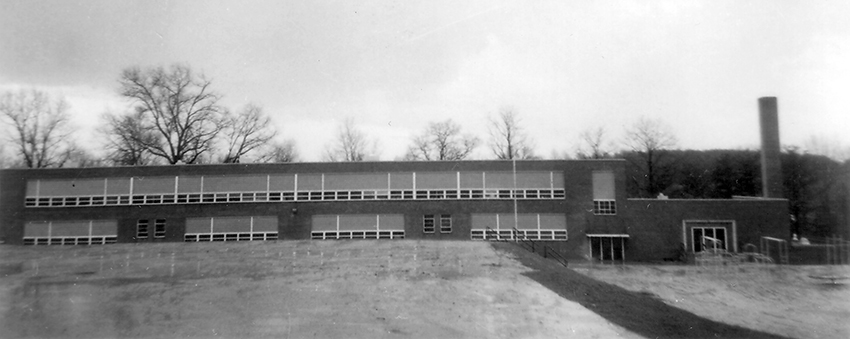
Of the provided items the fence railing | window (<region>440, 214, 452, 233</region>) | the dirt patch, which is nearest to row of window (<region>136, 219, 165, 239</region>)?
window (<region>440, 214, 452, 233</region>)

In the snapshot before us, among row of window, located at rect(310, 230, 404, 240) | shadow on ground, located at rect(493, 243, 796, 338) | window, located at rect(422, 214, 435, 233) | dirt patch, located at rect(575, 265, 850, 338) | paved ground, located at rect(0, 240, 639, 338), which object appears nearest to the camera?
paved ground, located at rect(0, 240, 639, 338)

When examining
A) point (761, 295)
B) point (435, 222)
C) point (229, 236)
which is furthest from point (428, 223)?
point (761, 295)

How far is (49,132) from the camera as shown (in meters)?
22.1

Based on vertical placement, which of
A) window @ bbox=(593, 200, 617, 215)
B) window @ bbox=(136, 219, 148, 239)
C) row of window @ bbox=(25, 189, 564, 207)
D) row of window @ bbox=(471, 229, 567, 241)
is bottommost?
row of window @ bbox=(471, 229, 567, 241)

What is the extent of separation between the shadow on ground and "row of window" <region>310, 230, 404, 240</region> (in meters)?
16.2

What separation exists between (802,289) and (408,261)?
556 inches

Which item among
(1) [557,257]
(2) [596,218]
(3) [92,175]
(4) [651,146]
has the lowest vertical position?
(1) [557,257]

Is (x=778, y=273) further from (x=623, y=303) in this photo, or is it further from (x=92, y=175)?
(x=92, y=175)

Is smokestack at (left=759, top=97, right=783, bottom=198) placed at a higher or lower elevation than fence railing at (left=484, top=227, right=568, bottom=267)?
higher

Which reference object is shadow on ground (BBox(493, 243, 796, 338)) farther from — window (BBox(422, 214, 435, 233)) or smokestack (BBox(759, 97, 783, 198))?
smokestack (BBox(759, 97, 783, 198))

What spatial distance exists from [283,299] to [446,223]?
20301mm

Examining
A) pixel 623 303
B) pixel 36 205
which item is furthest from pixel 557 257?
pixel 36 205

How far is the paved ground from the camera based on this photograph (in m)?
9.18

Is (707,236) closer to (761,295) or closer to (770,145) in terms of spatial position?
(770,145)
